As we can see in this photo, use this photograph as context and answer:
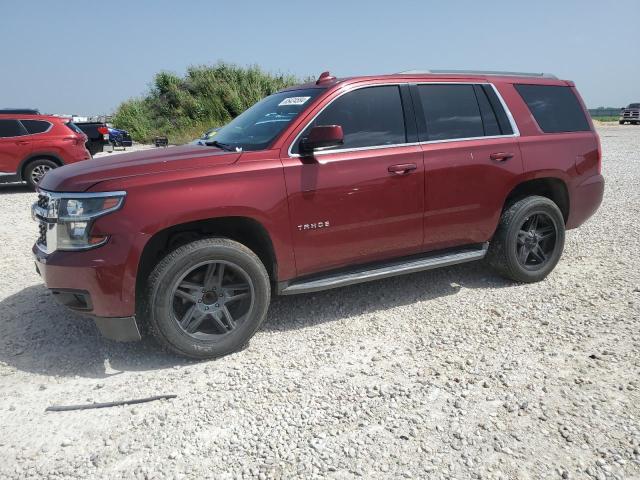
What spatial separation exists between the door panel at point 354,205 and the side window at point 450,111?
1.16ft

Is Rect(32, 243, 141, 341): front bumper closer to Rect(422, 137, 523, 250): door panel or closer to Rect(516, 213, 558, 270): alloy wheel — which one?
Rect(422, 137, 523, 250): door panel

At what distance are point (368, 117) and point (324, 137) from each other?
0.67m

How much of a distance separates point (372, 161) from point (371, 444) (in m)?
2.04

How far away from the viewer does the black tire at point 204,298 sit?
3.06 metres

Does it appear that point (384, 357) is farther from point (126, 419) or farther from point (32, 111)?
point (32, 111)

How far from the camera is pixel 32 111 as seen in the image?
425 inches

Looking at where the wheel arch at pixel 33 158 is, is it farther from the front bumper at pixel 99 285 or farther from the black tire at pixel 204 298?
the black tire at pixel 204 298

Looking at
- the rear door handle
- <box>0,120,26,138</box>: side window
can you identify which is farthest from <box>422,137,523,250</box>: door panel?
<box>0,120,26,138</box>: side window

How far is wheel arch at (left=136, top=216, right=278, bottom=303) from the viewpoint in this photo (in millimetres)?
3182

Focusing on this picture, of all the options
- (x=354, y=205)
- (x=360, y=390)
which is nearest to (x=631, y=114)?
(x=354, y=205)

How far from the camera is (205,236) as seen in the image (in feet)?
10.9

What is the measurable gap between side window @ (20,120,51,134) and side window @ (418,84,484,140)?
9.64m

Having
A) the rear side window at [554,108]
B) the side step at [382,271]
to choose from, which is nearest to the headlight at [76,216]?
the side step at [382,271]

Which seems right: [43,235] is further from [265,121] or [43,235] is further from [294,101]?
[294,101]
